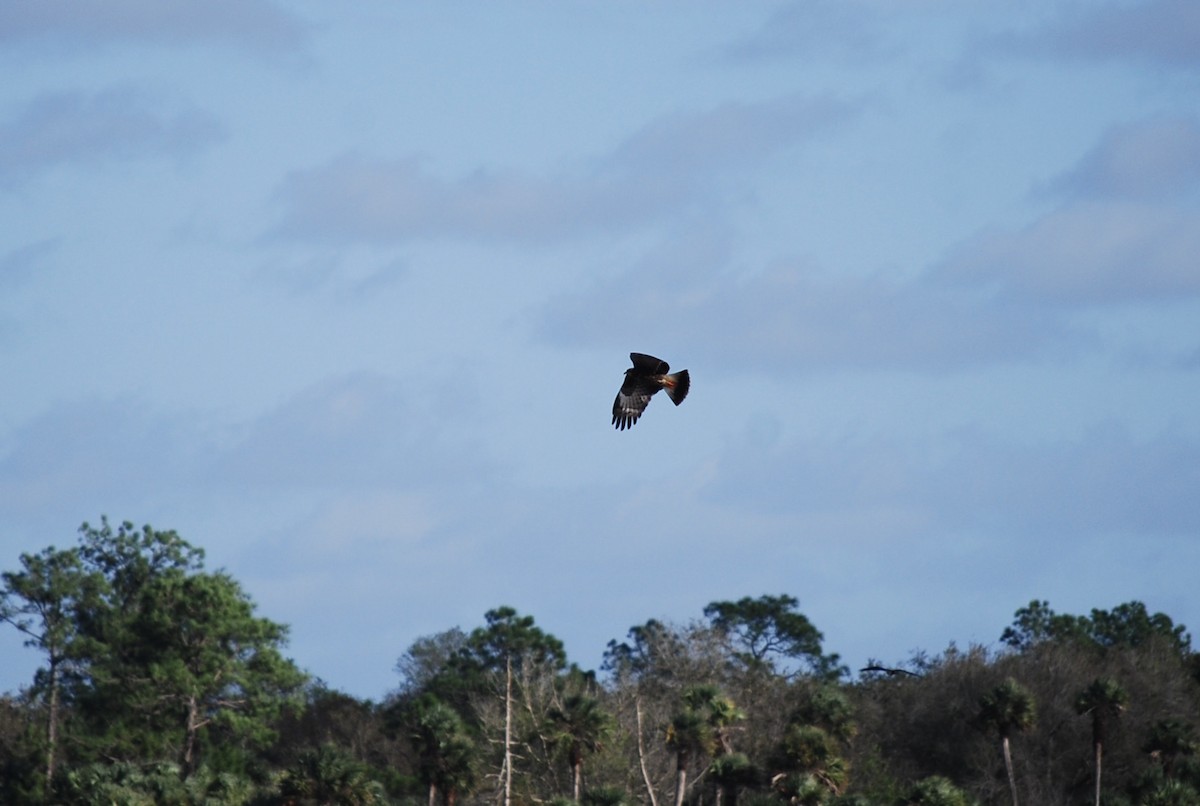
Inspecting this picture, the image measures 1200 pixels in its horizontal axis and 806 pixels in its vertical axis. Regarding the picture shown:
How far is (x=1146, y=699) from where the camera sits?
6806 cm

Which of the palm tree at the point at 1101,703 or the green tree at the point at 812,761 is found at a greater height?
the palm tree at the point at 1101,703

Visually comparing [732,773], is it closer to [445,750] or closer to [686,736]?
[686,736]

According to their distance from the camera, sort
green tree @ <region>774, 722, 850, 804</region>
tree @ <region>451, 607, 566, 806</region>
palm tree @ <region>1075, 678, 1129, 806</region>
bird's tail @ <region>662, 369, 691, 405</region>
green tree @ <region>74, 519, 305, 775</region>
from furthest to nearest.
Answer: tree @ <region>451, 607, 566, 806</region>, green tree @ <region>74, 519, 305, 775</region>, palm tree @ <region>1075, 678, 1129, 806</region>, green tree @ <region>774, 722, 850, 804</region>, bird's tail @ <region>662, 369, 691, 405</region>

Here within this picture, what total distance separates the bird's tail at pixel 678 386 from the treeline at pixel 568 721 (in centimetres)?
1767

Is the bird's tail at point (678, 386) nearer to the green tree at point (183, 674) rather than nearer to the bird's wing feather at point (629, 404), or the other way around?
the bird's wing feather at point (629, 404)

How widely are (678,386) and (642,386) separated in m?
1.15

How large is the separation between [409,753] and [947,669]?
811 inches

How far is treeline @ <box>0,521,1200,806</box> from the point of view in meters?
49.6

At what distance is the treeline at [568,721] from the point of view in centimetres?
4962

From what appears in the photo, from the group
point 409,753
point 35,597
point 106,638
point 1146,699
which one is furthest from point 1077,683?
point 35,597

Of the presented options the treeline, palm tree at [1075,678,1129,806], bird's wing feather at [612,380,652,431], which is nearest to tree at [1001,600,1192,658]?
the treeline

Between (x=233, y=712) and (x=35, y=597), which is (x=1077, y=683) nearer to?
(x=233, y=712)

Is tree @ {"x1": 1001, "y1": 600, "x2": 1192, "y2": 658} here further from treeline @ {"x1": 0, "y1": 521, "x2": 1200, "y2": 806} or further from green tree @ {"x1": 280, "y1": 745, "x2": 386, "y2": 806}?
green tree @ {"x1": 280, "y1": 745, "x2": 386, "y2": 806}

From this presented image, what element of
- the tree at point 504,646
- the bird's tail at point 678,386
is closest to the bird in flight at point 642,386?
the bird's tail at point 678,386
